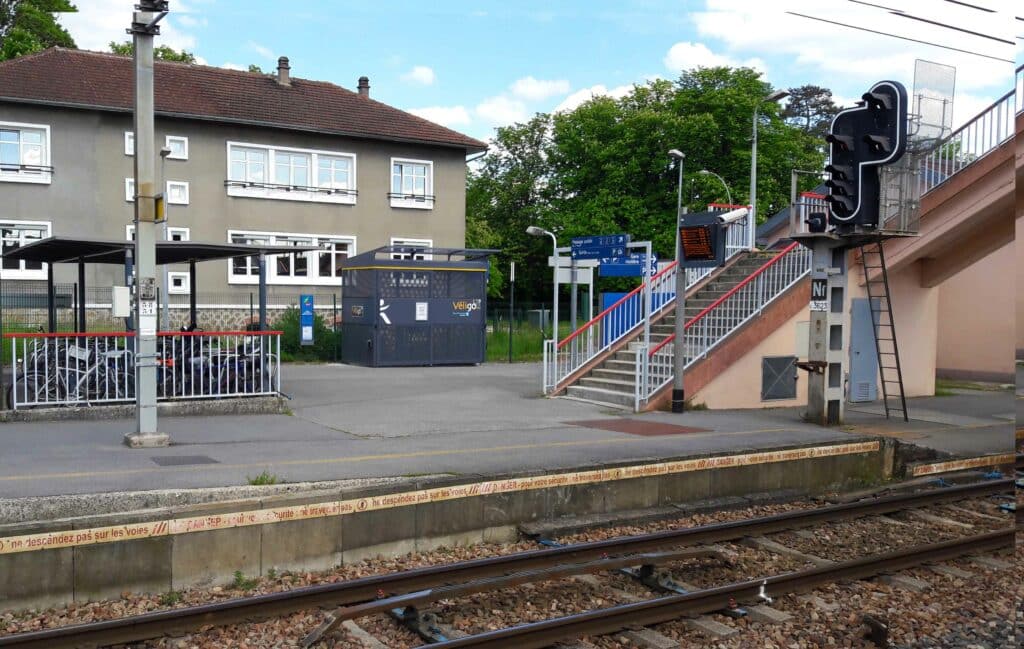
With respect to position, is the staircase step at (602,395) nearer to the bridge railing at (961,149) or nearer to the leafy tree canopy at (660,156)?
the bridge railing at (961,149)

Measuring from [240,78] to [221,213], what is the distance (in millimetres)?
5992

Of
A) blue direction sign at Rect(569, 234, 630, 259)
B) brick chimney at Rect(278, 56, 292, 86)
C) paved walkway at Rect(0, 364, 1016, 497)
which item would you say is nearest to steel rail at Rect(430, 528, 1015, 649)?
paved walkway at Rect(0, 364, 1016, 497)

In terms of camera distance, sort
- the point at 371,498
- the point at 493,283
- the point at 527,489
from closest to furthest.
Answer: the point at 371,498
the point at 527,489
the point at 493,283

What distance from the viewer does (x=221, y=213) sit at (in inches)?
1270

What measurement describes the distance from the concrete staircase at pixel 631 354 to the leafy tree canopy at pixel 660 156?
27.1 m

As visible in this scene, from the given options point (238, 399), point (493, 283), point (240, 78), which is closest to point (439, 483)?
point (238, 399)

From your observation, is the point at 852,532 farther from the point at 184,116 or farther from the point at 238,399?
the point at 184,116

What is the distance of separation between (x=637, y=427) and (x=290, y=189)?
22393mm

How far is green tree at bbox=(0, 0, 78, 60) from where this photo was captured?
43781 mm

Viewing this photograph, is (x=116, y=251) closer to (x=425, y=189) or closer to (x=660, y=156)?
(x=425, y=189)

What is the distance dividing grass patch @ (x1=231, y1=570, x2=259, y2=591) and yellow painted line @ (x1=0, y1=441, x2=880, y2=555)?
16.2 inches

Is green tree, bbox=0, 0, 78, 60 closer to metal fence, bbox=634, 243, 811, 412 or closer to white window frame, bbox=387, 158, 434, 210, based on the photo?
white window frame, bbox=387, 158, 434, 210

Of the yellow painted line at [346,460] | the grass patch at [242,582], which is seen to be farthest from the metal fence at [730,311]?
the grass patch at [242,582]

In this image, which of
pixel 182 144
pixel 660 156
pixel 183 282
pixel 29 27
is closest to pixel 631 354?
pixel 183 282
